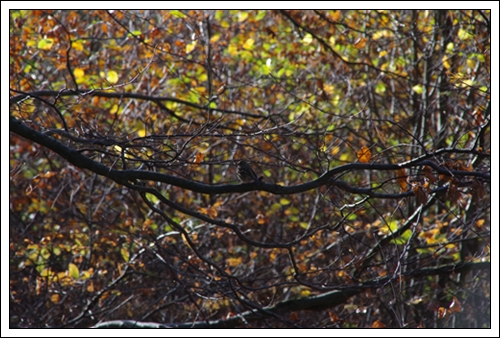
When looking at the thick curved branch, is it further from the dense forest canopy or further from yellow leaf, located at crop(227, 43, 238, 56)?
yellow leaf, located at crop(227, 43, 238, 56)

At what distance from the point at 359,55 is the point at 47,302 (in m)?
4.25

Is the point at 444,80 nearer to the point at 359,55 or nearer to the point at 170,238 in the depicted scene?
the point at 359,55

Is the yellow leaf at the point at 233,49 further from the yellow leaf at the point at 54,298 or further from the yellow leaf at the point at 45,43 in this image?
the yellow leaf at the point at 54,298

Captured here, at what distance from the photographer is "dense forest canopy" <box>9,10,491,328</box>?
4832mm

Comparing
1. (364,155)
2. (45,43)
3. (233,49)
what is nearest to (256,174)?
(233,49)

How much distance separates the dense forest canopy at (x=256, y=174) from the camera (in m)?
4.83

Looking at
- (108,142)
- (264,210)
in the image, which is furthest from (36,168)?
(108,142)

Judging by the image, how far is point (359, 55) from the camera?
268 inches

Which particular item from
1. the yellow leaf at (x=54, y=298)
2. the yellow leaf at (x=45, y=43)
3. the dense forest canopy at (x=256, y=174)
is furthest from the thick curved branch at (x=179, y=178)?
the yellow leaf at (x=54, y=298)

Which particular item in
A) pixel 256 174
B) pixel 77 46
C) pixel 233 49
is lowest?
pixel 256 174

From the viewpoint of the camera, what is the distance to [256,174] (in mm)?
4895

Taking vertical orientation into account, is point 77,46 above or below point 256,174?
above

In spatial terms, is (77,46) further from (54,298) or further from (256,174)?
(54,298)

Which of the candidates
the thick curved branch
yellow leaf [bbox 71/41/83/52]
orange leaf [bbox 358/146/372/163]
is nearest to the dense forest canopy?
yellow leaf [bbox 71/41/83/52]
